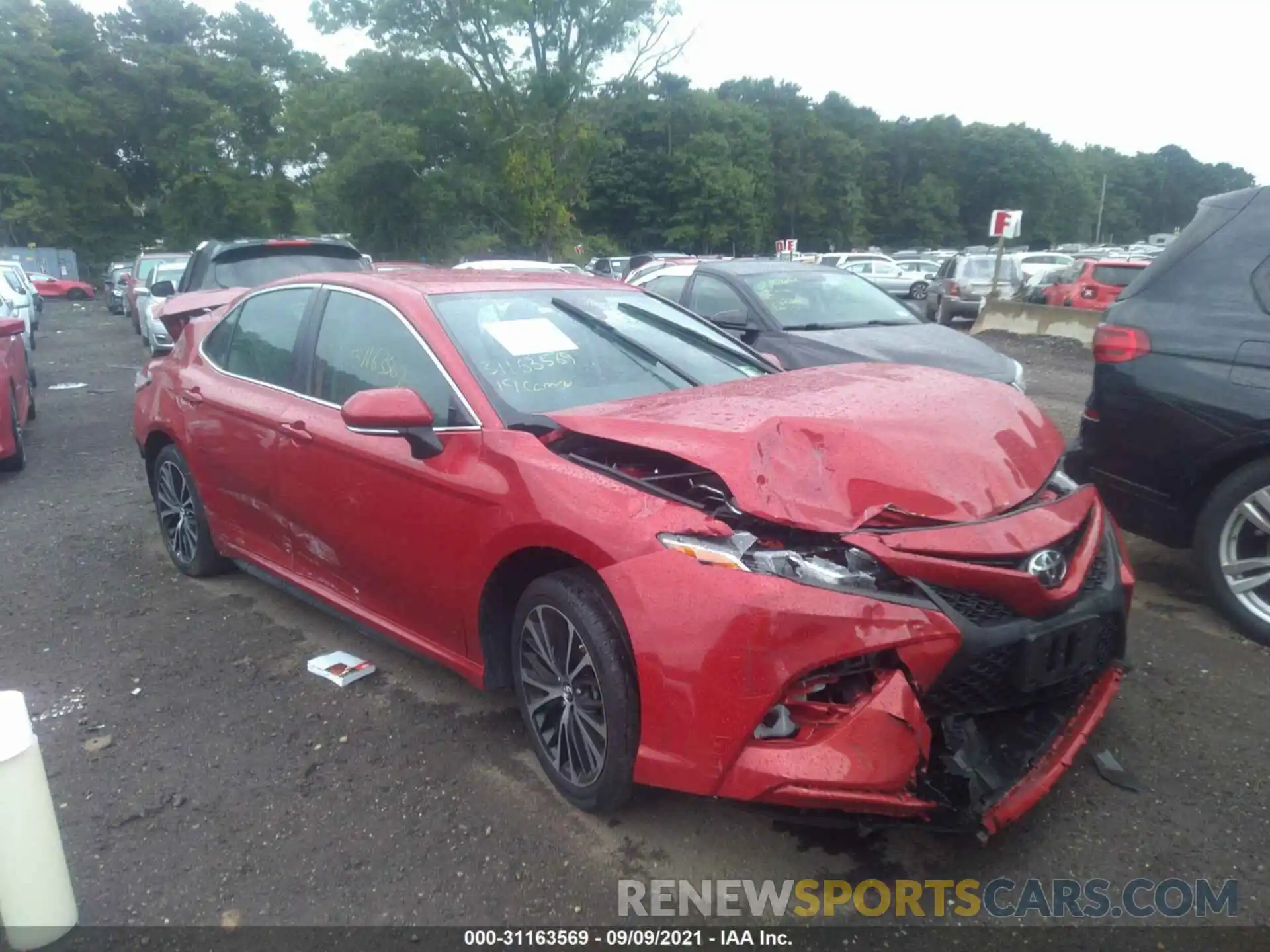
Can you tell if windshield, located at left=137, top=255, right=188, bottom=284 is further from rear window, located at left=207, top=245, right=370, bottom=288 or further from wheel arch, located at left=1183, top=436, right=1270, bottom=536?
wheel arch, located at left=1183, top=436, right=1270, bottom=536

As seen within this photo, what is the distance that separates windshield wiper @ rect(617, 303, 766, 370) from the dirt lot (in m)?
1.69

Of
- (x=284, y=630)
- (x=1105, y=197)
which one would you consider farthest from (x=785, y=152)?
(x=284, y=630)

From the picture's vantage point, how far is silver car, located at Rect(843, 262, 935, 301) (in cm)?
2578

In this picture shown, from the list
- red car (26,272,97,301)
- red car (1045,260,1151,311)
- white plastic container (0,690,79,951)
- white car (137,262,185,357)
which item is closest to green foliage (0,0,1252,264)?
red car (26,272,97,301)

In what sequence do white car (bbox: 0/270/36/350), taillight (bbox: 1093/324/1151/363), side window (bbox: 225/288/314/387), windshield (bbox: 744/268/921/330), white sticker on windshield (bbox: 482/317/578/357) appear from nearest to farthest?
white sticker on windshield (bbox: 482/317/578/357) < side window (bbox: 225/288/314/387) < taillight (bbox: 1093/324/1151/363) < windshield (bbox: 744/268/921/330) < white car (bbox: 0/270/36/350)

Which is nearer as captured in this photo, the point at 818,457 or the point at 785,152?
the point at 818,457

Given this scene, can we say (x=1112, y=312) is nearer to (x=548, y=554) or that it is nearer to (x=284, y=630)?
(x=548, y=554)

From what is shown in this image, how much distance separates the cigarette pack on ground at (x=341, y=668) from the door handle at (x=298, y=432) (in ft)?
3.15

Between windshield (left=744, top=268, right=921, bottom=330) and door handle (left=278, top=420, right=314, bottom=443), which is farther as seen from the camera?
windshield (left=744, top=268, right=921, bottom=330)

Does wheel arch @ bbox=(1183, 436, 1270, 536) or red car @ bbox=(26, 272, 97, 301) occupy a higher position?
wheel arch @ bbox=(1183, 436, 1270, 536)

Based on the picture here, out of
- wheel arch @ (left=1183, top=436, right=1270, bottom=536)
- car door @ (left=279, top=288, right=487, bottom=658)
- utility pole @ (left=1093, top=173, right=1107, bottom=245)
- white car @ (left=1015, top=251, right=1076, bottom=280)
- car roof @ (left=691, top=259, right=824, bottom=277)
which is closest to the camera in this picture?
car door @ (left=279, top=288, right=487, bottom=658)

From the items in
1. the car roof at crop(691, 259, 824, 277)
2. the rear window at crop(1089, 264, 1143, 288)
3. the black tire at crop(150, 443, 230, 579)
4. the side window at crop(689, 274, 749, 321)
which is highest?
the car roof at crop(691, 259, 824, 277)

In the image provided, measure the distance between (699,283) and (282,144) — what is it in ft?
119

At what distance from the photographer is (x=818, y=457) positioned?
2.76 meters
